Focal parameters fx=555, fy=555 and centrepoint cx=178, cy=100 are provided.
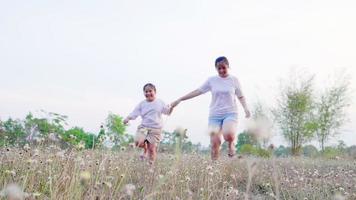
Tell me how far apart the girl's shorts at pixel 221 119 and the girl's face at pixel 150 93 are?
1.05 meters

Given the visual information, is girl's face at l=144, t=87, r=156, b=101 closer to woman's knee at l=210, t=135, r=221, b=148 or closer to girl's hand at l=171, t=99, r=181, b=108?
girl's hand at l=171, t=99, r=181, b=108

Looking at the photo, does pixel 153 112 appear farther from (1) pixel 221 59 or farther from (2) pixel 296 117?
(2) pixel 296 117

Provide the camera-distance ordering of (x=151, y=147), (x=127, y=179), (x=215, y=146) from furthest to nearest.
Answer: (x=151, y=147), (x=215, y=146), (x=127, y=179)

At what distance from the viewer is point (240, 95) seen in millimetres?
8797

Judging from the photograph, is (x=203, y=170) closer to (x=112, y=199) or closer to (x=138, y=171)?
(x=138, y=171)

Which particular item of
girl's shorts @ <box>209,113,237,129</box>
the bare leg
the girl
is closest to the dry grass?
the bare leg

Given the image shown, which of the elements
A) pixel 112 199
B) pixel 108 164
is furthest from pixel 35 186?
pixel 108 164

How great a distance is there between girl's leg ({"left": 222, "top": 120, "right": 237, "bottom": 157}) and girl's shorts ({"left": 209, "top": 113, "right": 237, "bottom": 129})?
0.06 meters

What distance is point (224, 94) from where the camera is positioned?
8648 mm

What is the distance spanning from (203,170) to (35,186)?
229 centimetres

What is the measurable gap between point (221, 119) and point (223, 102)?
27cm

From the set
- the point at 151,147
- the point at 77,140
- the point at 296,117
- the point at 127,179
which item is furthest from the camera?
the point at 296,117

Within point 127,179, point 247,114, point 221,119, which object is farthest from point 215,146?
point 127,179

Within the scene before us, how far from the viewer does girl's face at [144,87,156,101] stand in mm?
9141
